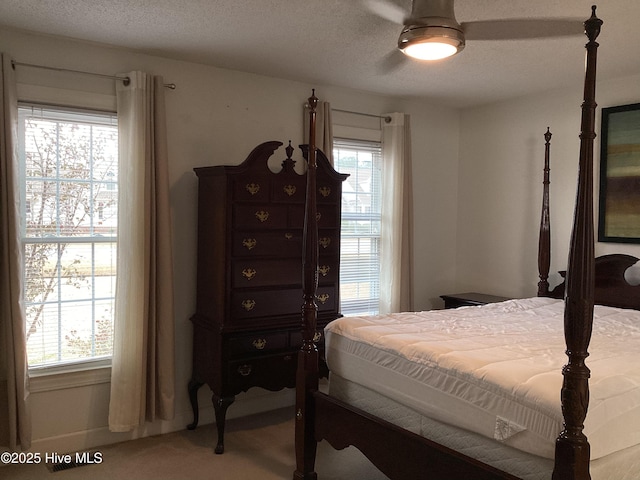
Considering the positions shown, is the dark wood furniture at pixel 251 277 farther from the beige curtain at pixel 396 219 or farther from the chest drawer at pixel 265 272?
the beige curtain at pixel 396 219

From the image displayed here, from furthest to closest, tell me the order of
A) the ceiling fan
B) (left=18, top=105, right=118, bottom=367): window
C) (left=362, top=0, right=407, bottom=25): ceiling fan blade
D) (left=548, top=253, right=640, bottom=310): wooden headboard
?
(left=548, top=253, right=640, bottom=310): wooden headboard
(left=18, top=105, right=118, bottom=367): window
(left=362, top=0, right=407, bottom=25): ceiling fan blade
the ceiling fan

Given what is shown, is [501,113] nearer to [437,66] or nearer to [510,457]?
[437,66]

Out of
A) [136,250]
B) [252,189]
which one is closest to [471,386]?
[252,189]

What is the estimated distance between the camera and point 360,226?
484cm

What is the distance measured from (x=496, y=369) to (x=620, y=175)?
8.65 ft

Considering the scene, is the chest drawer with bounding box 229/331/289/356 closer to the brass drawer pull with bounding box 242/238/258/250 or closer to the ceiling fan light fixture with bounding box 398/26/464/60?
the brass drawer pull with bounding box 242/238/258/250

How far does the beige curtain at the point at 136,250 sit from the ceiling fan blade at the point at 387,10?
1601mm

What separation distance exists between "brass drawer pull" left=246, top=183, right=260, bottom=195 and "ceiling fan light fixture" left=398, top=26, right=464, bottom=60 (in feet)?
4.33

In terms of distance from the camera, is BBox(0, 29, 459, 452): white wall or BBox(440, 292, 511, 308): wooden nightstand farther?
BBox(440, 292, 511, 308): wooden nightstand

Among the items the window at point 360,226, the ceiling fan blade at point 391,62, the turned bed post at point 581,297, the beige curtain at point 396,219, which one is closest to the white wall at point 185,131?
the beige curtain at point 396,219

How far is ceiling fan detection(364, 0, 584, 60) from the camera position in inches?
104

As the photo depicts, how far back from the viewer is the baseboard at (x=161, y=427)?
348 cm

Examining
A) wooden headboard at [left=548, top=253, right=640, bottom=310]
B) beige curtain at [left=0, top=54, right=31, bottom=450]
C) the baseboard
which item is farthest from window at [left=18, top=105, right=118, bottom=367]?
wooden headboard at [left=548, top=253, right=640, bottom=310]

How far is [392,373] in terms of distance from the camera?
8.61ft
